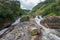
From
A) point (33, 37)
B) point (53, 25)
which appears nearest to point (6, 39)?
point (33, 37)

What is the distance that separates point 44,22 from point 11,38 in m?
26.6

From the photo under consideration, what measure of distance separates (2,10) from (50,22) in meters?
14.1

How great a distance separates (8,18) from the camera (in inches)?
1980

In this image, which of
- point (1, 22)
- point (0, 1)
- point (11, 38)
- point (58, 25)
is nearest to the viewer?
point (11, 38)

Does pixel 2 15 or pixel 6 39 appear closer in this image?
pixel 6 39

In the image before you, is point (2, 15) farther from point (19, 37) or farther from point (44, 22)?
point (19, 37)

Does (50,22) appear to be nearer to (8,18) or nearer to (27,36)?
(8,18)

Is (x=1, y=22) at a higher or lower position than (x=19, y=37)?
lower

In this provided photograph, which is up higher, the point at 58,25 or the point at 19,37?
the point at 19,37

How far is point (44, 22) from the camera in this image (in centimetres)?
5044

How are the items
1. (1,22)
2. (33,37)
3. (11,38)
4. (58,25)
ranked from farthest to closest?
(58,25) < (1,22) < (11,38) < (33,37)

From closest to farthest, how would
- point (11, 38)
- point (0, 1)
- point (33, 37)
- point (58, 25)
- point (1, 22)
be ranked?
1. point (33, 37)
2. point (11, 38)
3. point (1, 22)
4. point (58, 25)
5. point (0, 1)

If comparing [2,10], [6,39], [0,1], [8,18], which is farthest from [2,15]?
[6,39]

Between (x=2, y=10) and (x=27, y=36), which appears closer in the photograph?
(x=27, y=36)
